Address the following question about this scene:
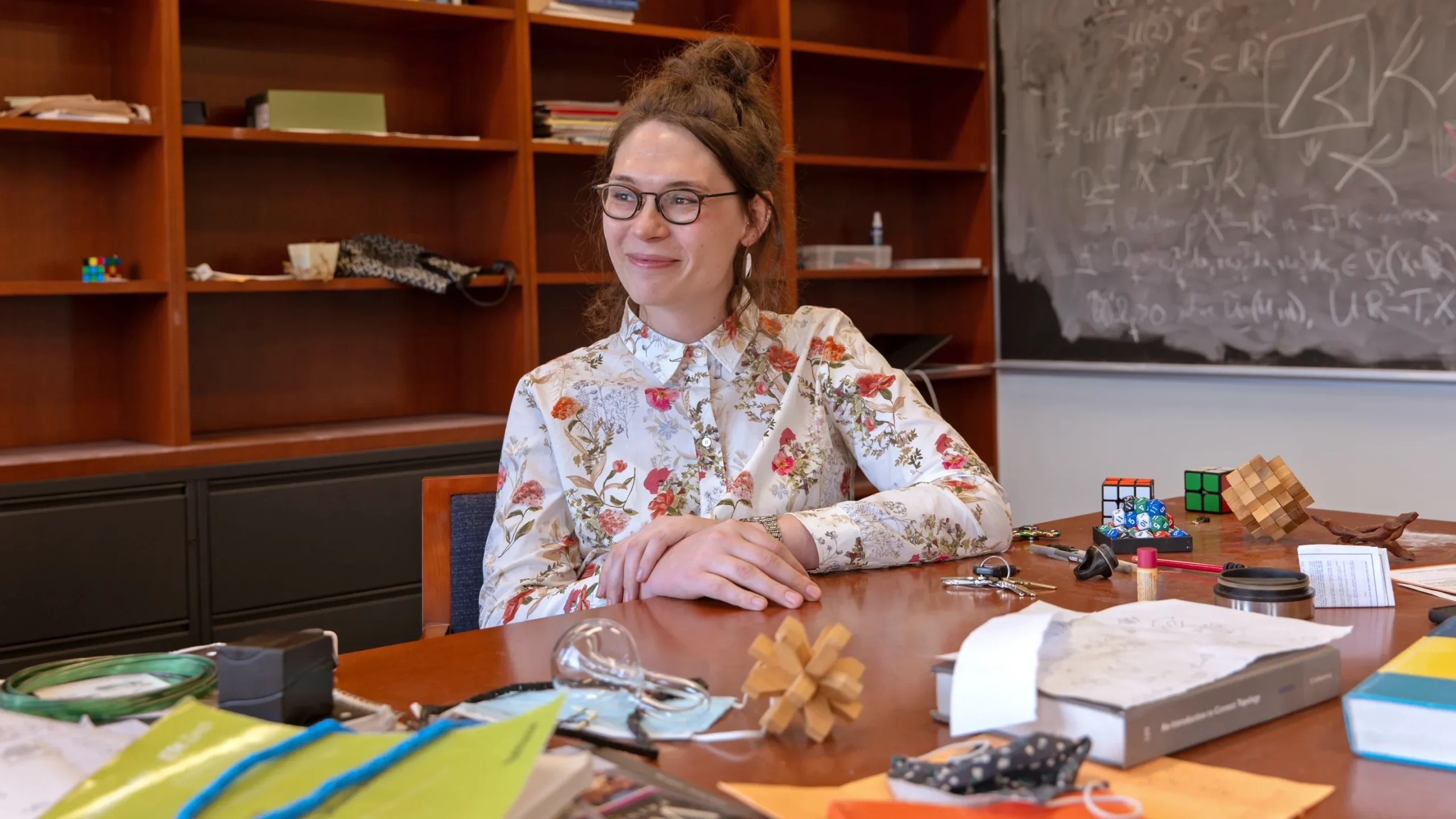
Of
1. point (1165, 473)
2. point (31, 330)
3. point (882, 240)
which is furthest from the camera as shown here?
point (882, 240)

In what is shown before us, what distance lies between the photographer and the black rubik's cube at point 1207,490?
6.35 feet

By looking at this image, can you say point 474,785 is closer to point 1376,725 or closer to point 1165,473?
point 1376,725

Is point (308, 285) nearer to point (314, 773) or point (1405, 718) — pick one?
point (314, 773)

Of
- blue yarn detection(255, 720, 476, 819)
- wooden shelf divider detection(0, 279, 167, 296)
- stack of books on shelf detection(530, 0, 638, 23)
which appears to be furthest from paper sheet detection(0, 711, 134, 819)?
stack of books on shelf detection(530, 0, 638, 23)

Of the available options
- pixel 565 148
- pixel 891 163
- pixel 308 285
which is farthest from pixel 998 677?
pixel 891 163

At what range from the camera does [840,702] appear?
0.94m

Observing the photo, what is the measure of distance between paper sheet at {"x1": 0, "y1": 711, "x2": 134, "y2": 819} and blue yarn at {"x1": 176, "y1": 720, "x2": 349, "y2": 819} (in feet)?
0.41

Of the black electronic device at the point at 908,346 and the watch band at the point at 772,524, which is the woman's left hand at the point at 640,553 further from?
the black electronic device at the point at 908,346

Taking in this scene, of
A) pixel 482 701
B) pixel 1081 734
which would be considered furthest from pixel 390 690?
pixel 1081 734

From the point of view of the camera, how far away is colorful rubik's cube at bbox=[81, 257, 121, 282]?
292cm

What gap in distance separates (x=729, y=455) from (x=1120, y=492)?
0.58 m

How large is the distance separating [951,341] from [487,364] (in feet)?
5.81

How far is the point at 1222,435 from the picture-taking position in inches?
147

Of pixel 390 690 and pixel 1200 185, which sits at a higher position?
pixel 1200 185
